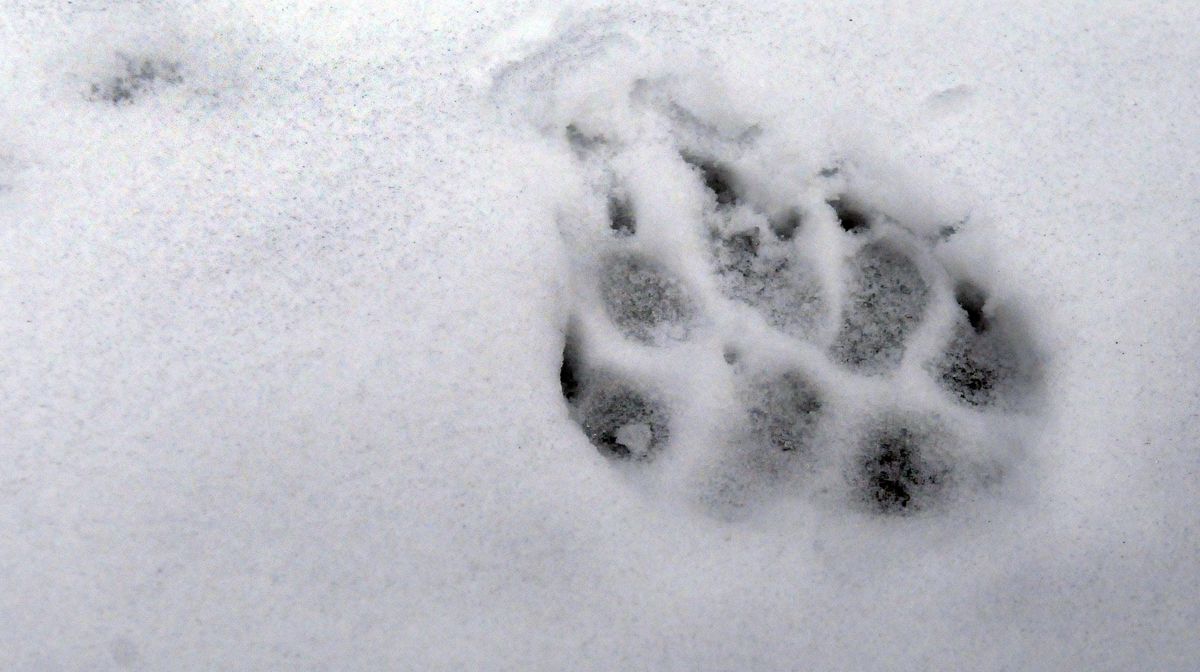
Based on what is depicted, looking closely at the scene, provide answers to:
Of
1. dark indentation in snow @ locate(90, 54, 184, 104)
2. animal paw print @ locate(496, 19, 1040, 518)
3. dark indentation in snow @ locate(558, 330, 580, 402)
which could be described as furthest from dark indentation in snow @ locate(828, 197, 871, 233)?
dark indentation in snow @ locate(90, 54, 184, 104)

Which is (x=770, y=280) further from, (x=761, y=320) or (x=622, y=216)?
(x=622, y=216)

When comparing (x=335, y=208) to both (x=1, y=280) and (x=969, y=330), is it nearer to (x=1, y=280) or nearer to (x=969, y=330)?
(x=1, y=280)

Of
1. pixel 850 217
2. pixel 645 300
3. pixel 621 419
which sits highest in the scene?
pixel 850 217

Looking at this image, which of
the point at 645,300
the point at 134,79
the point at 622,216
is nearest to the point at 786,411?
the point at 645,300

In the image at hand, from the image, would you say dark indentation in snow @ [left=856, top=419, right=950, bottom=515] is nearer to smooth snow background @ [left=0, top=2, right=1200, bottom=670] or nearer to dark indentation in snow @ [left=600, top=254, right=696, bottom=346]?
smooth snow background @ [left=0, top=2, right=1200, bottom=670]

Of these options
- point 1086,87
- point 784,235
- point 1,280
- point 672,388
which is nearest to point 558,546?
point 672,388

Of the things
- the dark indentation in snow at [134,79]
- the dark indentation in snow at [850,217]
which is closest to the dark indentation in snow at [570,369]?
the dark indentation in snow at [850,217]
